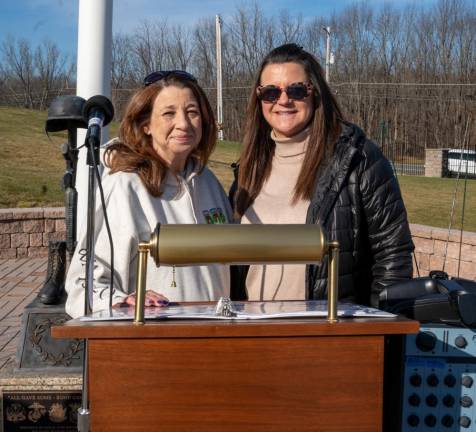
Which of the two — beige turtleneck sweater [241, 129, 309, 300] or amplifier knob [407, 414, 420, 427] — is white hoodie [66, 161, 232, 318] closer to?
beige turtleneck sweater [241, 129, 309, 300]

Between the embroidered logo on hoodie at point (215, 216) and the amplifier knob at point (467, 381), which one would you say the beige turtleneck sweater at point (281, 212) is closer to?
the embroidered logo on hoodie at point (215, 216)

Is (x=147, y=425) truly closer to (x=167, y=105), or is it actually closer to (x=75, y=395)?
(x=167, y=105)

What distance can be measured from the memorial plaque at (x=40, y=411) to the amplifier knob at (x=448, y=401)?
Result: 1.65 m

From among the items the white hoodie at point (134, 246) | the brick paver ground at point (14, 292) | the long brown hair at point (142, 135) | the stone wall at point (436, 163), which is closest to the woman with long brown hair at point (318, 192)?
the white hoodie at point (134, 246)

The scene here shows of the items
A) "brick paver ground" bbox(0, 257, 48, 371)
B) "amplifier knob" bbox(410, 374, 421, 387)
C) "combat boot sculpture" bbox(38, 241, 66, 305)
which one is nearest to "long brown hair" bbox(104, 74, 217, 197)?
"amplifier knob" bbox(410, 374, 421, 387)

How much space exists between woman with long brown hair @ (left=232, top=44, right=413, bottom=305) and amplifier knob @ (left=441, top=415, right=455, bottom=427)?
2.67 ft

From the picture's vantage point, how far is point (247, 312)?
1633 millimetres

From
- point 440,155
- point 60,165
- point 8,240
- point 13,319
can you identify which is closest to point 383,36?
point 440,155

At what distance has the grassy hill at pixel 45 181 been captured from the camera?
12.7 metres

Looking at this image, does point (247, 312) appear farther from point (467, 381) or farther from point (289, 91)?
point (289, 91)

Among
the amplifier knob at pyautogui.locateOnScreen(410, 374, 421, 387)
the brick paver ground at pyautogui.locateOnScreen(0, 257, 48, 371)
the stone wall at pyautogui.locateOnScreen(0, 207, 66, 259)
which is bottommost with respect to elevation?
the brick paver ground at pyautogui.locateOnScreen(0, 257, 48, 371)

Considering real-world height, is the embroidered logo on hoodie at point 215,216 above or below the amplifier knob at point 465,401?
above

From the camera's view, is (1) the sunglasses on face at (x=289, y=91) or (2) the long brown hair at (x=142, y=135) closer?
(2) the long brown hair at (x=142, y=135)

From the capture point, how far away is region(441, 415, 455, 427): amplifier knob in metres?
1.75
